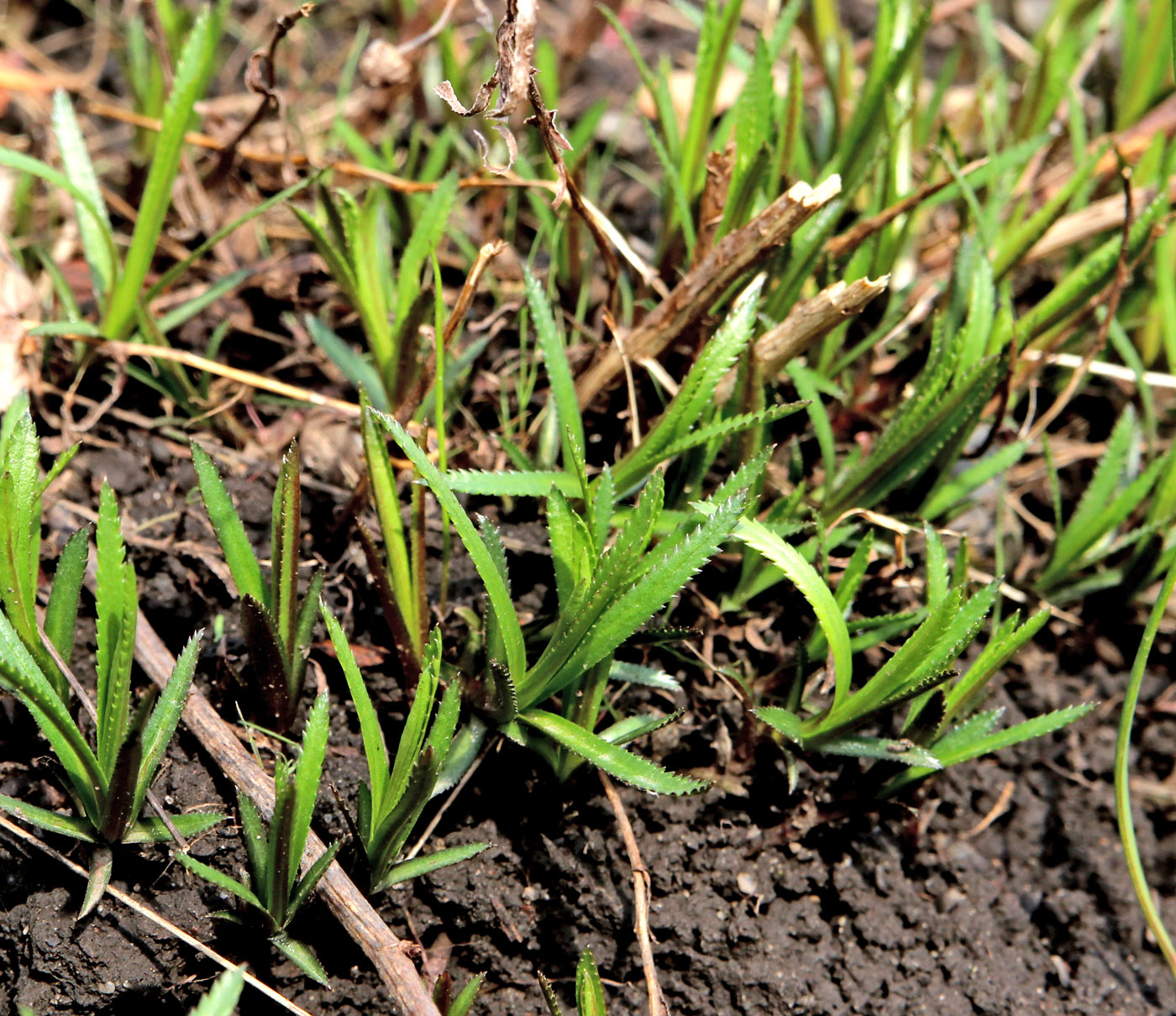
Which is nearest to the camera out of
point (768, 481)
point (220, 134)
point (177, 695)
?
point (177, 695)

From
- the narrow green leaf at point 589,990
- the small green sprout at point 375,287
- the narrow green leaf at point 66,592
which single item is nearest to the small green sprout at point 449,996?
the narrow green leaf at point 589,990

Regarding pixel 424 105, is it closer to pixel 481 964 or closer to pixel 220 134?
pixel 220 134

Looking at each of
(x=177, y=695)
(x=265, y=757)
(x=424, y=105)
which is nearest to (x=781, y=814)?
(x=265, y=757)

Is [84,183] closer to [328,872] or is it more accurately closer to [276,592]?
[276,592]

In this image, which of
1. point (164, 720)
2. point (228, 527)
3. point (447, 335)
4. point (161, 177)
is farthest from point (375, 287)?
point (164, 720)

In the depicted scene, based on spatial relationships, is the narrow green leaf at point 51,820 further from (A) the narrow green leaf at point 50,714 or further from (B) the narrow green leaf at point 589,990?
(B) the narrow green leaf at point 589,990
